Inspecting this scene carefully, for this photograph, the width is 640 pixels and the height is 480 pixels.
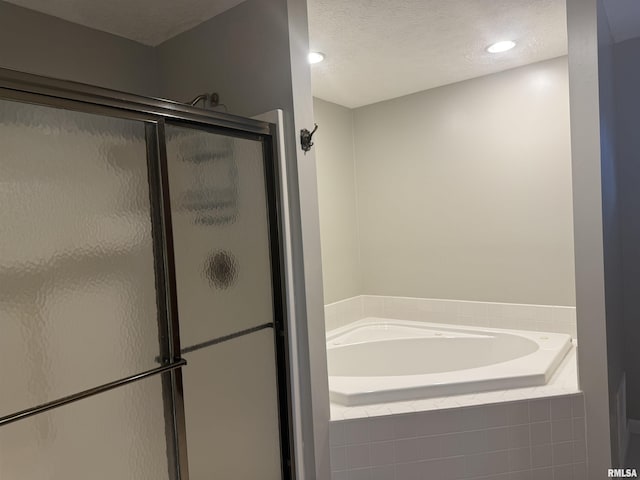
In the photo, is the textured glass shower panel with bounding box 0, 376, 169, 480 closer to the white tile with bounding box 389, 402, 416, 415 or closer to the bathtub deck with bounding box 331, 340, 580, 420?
Answer: the bathtub deck with bounding box 331, 340, 580, 420

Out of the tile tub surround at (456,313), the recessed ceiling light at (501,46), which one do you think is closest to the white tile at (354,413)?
the tile tub surround at (456,313)

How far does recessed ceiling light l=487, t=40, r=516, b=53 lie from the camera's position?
8.35 ft

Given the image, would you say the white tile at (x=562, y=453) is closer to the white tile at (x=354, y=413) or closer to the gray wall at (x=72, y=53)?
the white tile at (x=354, y=413)

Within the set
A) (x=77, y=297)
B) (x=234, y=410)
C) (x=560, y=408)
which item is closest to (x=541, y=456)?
(x=560, y=408)

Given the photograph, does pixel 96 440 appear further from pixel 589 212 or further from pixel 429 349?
pixel 429 349

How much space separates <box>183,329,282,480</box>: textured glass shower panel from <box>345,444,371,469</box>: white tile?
314 millimetres

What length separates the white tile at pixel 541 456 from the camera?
207 cm

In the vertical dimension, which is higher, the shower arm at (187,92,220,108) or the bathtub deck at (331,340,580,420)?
the shower arm at (187,92,220,108)

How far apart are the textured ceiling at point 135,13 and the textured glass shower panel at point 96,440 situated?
158 centimetres

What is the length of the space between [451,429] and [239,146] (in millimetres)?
1553

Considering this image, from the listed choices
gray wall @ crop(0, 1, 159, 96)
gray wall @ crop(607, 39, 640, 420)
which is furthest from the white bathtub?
gray wall @ crop(0, 1, 159, 96)

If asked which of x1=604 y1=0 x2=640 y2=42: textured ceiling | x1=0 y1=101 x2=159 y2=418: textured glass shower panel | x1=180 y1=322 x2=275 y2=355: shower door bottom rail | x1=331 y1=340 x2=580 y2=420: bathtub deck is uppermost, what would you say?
x1=604 y1=0 x2=640 y2=42: textured ceiling

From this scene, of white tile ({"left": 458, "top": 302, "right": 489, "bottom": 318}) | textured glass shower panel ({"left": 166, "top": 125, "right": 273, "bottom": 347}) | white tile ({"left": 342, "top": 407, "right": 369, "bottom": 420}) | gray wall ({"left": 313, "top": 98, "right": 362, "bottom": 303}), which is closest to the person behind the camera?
textured glass shower panel ({"left": 166, "top": 125, "right": 273, "bottom": 347})

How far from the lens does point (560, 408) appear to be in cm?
206
